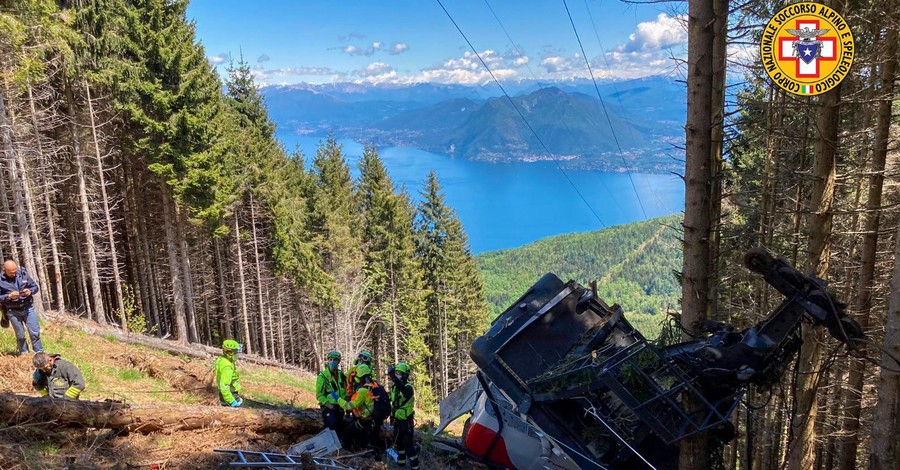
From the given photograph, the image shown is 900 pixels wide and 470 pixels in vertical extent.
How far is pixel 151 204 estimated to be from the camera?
25.4 metres

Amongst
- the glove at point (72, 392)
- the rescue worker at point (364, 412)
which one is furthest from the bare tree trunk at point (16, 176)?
the rescue worker at point (364, 412)

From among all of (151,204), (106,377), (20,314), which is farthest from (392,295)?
(20,314)

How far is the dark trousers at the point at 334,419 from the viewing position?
7781 mm

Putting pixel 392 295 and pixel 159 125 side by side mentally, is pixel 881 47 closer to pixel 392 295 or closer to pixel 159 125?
pixel 159 125

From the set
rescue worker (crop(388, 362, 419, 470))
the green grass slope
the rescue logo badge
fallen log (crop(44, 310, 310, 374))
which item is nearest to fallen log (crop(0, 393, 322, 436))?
rescue worker (crop(388, 362, 419, 470))

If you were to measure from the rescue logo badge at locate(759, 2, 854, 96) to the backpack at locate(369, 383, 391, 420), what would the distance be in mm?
7643

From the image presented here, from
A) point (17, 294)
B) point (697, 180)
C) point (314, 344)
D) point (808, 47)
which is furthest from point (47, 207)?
point (808, 47)

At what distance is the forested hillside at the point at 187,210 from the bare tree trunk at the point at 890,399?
797 inches

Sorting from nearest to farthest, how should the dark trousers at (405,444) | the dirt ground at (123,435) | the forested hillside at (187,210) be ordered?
the dirt ground at (123,435)
the dark trousers at (405,444)
the forested hillside at (187,210)

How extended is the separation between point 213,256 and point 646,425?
103 feet

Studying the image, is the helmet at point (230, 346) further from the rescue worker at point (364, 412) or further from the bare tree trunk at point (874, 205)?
the bare tree trunk at point (874, 205)

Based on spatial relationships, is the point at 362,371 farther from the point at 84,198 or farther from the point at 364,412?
the point at 84,198

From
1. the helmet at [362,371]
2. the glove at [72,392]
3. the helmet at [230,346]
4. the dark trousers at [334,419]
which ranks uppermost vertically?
the helmet at [230,346]

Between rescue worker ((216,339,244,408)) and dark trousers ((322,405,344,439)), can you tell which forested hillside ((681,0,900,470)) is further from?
rescue worker ((216,339,244,408))
